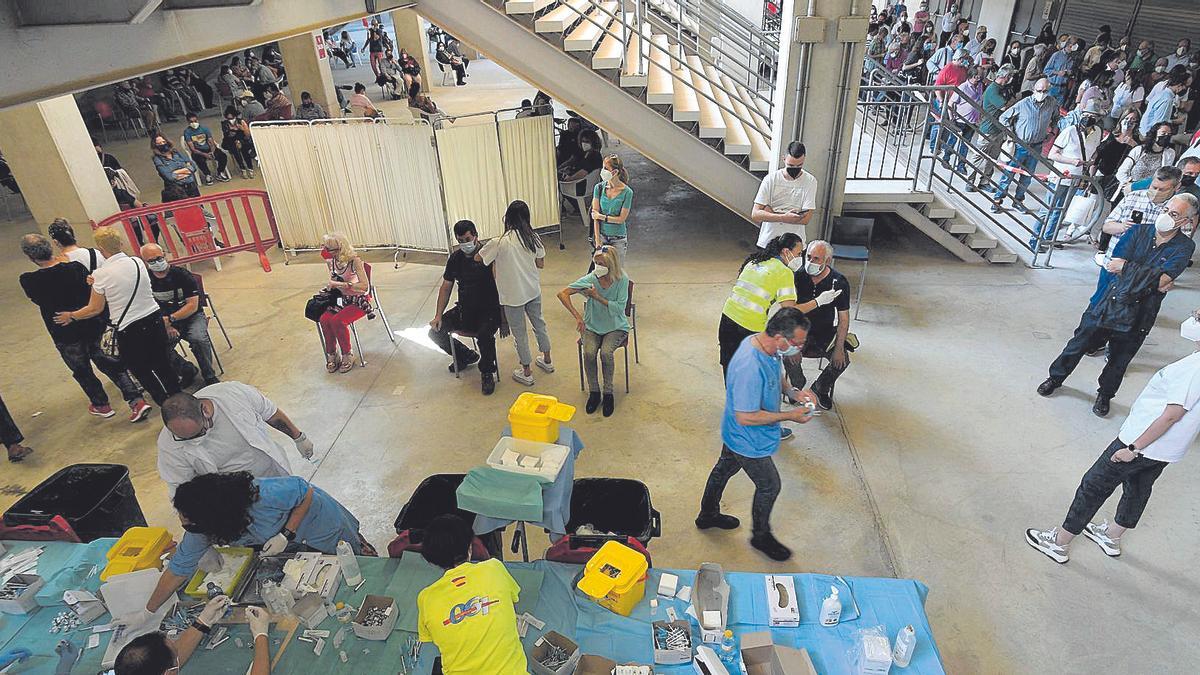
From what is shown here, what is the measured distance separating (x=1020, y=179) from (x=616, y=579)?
28.0ft

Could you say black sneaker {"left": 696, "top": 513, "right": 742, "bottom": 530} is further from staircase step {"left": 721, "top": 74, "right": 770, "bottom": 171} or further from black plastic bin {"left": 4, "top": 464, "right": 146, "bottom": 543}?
staircase step {"left": 721, "top": 74, "right": 770, "bottom": 171}

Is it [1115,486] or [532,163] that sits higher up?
[532,163]

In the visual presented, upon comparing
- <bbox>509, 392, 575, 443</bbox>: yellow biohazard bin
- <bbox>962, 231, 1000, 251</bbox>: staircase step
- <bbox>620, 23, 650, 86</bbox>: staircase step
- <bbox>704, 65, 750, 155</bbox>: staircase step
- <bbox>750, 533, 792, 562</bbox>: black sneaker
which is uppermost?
<bbox>620, 23, 650, 86</bbox>: staircase step

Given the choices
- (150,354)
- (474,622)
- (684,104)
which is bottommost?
(150,354)

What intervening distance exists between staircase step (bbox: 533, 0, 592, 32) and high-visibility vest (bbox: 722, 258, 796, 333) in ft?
15.4

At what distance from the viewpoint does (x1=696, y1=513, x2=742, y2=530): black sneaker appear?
4355mm

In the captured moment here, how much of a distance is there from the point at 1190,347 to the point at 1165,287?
6.78 feet

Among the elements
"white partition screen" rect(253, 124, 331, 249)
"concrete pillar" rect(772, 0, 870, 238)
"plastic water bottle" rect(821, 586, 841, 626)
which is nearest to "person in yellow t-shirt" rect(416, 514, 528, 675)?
"plastic water bottle" rect(821, 586, 841, 626)

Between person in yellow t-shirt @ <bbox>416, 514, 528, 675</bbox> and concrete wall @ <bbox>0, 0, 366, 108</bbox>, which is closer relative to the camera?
person in yellow t-shirt @ <bbox>416, 514, 528, 675</bbox>

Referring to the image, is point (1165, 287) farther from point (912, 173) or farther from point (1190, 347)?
point (912, 173)

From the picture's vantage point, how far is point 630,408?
5688 millimetres

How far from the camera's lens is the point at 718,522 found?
4.37 meters

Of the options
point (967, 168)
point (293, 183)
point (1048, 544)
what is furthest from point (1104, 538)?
point (293, 183)

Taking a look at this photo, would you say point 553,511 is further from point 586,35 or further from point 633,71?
point 586,35
